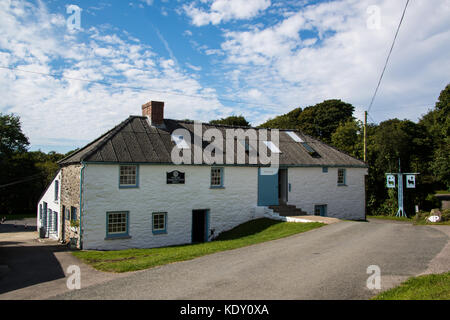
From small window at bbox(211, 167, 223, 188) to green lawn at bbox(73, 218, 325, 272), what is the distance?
3.09 m

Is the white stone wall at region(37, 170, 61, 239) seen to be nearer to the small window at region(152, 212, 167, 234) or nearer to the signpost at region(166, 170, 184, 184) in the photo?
the small window at region(152, 212, 167, 234)

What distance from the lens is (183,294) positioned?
26.5ft

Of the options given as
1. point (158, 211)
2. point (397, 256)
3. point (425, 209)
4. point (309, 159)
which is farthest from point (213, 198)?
point (425, 209)

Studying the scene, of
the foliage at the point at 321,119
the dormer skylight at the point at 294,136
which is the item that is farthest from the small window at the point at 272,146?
the foliage at the point at 321,119

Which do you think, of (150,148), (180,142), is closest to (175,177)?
(150,148)

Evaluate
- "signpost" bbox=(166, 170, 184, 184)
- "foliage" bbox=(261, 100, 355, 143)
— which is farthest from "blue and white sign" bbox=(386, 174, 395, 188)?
"foliage" bbox=(261, 100, 355, 143)

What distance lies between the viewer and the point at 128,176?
18.6 metres

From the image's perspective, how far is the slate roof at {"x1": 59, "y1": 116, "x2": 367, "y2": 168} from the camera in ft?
60.2

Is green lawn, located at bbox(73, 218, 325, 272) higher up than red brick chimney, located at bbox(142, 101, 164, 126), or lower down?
lower down

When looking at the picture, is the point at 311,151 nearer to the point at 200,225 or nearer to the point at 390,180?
the point at 390,180

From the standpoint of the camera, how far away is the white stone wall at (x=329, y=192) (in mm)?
24109

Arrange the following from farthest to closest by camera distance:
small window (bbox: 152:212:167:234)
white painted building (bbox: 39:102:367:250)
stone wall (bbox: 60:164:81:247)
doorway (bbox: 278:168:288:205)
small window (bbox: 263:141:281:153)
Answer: small window (bbox: 263:141:281:153)
doorway (bbox: 278:168:288:205)
small window (bbox: 152:212:167:234)
stone wall (bbox: 60:164:81:247)
white painted building (bbox: 39:102:367:250)

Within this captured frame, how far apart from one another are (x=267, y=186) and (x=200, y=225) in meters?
5.50

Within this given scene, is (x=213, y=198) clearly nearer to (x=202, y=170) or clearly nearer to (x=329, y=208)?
(x=202, y=170)
